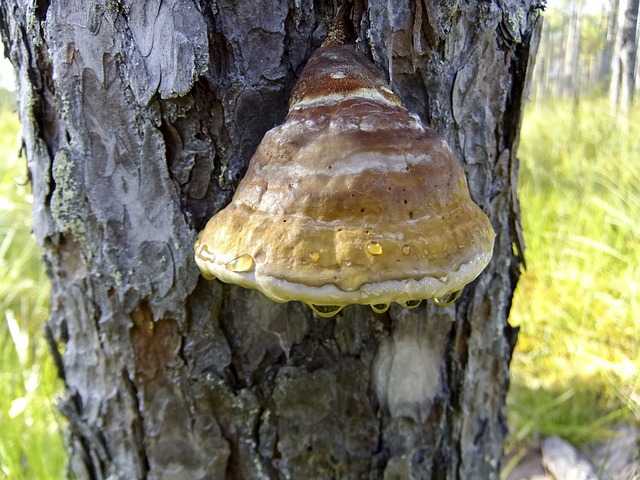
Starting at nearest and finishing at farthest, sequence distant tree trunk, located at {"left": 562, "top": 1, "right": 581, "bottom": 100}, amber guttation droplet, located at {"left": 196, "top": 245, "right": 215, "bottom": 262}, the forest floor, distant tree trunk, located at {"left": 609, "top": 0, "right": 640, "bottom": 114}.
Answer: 1. amber guttation droplet, located at {"left": 196, "top": 245, "right": 215, "bottom": 262}
2. distant tree trunk, located at {"left": 609, "top": 0, "right": 640, "bottom": 114}
3. distant tree trunk, located at {"left": 562, "top": 1, "right": 581, "bottom": 100}
4. the forest floor

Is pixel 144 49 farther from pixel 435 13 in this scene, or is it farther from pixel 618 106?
pixel 618 106

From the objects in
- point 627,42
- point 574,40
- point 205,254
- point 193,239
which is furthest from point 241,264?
point 574,40

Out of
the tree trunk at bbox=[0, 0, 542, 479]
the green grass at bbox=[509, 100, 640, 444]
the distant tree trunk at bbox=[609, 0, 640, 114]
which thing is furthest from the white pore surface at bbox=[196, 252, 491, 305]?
the green grass at bbox=[509, 100, 640, 444]

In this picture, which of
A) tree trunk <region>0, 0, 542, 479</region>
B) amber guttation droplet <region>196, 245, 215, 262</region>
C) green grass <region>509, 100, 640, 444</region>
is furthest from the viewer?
green grass <region>509, 100, 640, 444</region>

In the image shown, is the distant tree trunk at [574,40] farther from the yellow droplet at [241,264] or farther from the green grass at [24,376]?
the green grass at [24,376]

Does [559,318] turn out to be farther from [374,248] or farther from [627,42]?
[374,248]

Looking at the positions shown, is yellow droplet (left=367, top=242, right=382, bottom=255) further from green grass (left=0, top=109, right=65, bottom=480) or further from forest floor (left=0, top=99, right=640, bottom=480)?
forest floor (left=0, top=99, right=640, bottom=480)

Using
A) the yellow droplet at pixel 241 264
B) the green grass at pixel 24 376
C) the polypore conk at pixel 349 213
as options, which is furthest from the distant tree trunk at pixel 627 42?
the green grass at pixel 24 376
